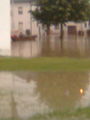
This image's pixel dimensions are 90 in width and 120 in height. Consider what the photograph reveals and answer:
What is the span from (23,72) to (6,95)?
486cm

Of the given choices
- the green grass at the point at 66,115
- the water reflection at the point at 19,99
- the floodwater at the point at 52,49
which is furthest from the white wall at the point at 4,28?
the green grass at the point at 66,115

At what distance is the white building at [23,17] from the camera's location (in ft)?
210

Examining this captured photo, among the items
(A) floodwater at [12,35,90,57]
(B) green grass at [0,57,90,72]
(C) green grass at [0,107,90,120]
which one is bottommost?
(A) floodwater at [12,35,90,57]

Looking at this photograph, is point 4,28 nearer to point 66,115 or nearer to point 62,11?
point 66,115

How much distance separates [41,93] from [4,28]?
12.0 m

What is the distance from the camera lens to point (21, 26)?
64.3m

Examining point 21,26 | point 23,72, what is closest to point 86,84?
point 23,72

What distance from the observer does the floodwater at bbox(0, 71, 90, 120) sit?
894 centimetres

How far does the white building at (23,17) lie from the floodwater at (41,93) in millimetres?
48338

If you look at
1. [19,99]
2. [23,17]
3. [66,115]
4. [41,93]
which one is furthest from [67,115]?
[23,17]

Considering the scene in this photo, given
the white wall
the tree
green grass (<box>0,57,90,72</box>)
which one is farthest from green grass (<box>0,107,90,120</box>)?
the tree

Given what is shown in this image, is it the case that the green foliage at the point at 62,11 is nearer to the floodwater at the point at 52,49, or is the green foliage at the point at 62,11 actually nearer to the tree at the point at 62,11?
the tree at the point at 62,11

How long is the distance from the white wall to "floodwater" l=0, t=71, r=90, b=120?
24.3 feet

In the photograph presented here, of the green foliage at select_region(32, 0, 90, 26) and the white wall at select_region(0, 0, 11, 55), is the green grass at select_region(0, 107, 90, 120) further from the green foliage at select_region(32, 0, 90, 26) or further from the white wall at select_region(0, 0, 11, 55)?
the green foliage at select_region(32, 0, 90, 26)
